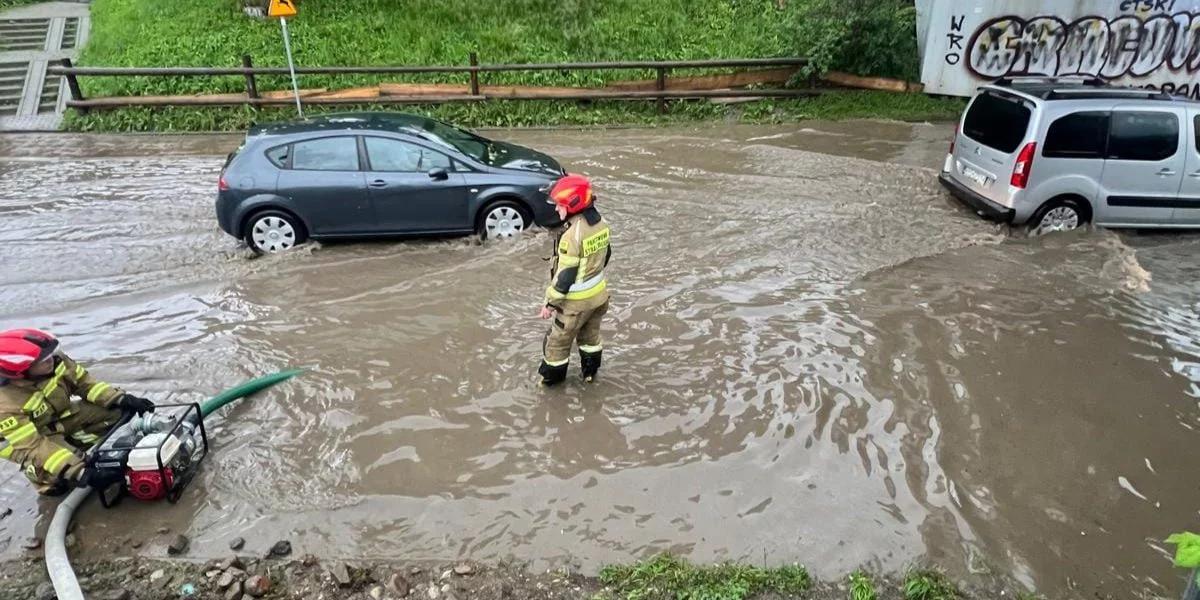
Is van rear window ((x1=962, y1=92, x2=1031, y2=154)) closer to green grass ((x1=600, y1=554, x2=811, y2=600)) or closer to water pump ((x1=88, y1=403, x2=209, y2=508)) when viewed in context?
green grass ((x1=600, y1=554, x2=811, y2=600))

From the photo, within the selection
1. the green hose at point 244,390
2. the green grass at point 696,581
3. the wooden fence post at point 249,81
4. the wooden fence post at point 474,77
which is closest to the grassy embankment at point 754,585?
the green grass at point 696,581

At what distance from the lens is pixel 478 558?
4.11 metres

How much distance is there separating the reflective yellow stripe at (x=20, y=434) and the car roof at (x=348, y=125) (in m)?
4.56

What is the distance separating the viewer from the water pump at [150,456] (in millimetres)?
4301

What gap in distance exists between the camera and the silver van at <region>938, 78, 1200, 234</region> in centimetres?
783

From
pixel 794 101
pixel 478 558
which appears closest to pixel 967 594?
pixel 478 558

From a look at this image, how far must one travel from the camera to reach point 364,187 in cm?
784

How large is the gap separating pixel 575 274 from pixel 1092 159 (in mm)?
6516

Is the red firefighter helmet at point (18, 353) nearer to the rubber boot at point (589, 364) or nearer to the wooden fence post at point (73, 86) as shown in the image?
the rubber boot at point (589, 364)

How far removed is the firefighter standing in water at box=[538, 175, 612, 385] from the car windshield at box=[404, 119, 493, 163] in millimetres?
3387

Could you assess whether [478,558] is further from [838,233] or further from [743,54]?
[743,54]

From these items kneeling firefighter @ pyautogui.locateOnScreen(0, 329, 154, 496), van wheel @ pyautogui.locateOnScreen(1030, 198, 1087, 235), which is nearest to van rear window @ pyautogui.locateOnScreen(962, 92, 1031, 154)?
van wheel @ pyautogui.locateOnScreen(1030, 198, 1087, 235)

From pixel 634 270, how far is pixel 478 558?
4.03m

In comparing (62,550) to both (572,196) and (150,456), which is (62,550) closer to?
(150,456)
